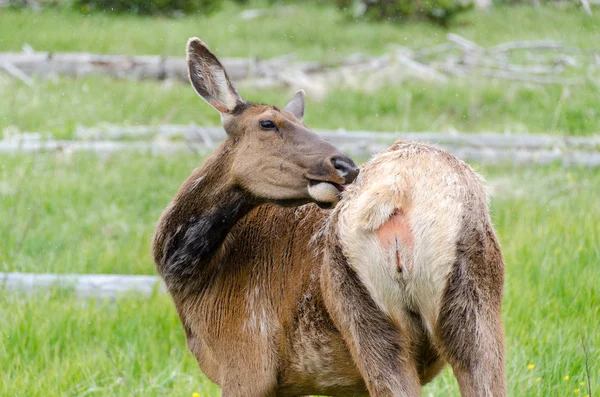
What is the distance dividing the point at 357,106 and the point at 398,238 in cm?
864

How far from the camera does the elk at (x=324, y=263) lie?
10.4 feet

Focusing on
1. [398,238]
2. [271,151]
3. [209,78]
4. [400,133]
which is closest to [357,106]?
[400,133]

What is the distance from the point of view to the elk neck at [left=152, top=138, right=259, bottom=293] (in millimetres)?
4055

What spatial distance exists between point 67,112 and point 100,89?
1.42 metres

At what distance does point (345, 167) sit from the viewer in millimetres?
3582

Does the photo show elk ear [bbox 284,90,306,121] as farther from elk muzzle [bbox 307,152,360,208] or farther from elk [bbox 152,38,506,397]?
elk muzzle [bbox 307,152,360,208]

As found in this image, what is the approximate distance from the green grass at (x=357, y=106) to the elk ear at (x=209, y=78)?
5522 millimetres

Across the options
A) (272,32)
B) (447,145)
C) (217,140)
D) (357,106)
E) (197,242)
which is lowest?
(272,32)

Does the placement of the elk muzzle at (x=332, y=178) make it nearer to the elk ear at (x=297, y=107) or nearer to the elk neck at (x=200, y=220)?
the elk neck at (x=200, y=220)

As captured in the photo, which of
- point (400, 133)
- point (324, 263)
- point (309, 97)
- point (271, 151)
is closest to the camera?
point (324, 263)

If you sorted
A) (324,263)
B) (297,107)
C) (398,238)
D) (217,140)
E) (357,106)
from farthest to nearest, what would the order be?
1. (357,106)
2. (217,140)
3. (297,107)
4. (324,263)
5. (398,238)

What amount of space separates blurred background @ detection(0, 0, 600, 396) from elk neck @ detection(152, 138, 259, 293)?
2.42ft

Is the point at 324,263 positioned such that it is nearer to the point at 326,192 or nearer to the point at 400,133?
the point at 326,192

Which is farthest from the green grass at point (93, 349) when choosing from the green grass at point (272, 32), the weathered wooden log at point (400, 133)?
the green grass at point (272, 32)
